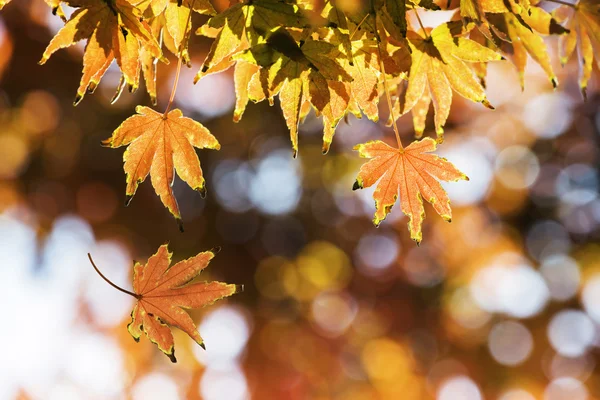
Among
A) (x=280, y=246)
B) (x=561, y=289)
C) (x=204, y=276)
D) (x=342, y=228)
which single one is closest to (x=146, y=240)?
(x=204, y=276)

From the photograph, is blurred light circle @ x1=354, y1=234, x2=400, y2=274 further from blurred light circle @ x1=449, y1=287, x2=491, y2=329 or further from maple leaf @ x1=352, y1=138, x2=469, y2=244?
maple leaf @ x1=352, y1=138, x2=469, y2=244

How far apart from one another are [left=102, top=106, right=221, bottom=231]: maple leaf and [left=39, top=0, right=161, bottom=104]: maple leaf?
10 centimetres

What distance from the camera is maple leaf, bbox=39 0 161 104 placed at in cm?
83

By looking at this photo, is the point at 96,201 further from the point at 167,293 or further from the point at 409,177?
the point at 409,177

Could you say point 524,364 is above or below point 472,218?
below

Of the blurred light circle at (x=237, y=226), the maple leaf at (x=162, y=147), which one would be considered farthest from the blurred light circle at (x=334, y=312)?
the maple leaf at (x=162, y=147)

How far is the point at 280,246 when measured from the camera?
6.23m

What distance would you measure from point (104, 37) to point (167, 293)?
49cm

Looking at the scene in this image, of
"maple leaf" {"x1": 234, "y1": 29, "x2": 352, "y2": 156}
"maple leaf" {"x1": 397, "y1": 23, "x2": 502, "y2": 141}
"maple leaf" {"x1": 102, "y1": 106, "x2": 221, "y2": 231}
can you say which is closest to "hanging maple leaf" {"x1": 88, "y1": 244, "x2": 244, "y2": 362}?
"maple leaf" {"x1": 102, "y1": 106, "x2": 221, "y2": 231}

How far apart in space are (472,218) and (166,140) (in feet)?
19.9

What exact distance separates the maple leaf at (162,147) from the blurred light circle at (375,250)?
5455mm

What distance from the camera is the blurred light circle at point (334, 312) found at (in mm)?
6176

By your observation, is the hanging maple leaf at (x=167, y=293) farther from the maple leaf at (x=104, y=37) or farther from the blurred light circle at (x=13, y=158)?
the blurred light circle at (x=13, y=158)

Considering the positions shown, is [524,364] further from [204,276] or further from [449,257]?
[204,276]
